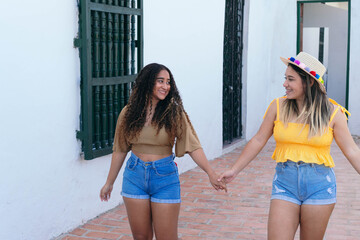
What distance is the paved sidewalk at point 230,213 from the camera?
5.64m

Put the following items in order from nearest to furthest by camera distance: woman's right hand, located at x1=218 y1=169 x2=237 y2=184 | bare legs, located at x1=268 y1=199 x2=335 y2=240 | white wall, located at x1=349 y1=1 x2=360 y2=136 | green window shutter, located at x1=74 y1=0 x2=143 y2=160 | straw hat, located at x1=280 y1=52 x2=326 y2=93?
1. bare legs, located at x1=268 y1=199 x2=335 y2=240
2. straw hat, located at x1=280 y1=52 x2=326 y2=93
3. woman's right hand, located at x1=218 y1=169 x2=237 y2=184
4. green window shutter, located at x1=74 y1=0 x2=143 y2=160
5. white wall, located at x1=349 y1=1 x2=360 y2=136

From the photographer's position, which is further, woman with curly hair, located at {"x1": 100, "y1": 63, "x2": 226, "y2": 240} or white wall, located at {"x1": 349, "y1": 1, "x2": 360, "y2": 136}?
white wall, located at {"x1": 349, "y1": 1, "x2": 360, "y2": 136}

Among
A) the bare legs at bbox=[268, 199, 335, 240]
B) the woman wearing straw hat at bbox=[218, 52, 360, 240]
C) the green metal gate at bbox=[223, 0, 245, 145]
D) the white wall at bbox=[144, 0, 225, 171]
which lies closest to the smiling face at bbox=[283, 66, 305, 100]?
the woman wearing straw hat at bbox=[218, 52, 360, 240]

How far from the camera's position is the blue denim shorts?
3.72m

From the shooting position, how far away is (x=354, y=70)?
40.2 ft

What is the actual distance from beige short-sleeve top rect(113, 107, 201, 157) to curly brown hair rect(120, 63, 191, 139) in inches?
1.2

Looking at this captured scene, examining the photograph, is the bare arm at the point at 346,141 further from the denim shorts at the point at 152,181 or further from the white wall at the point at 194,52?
the white wall at the point at 194,52

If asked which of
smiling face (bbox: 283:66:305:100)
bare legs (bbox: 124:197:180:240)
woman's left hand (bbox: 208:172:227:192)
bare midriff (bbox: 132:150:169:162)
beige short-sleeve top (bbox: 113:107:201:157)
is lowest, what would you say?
bare legs (bbox: 124:197:180:240)

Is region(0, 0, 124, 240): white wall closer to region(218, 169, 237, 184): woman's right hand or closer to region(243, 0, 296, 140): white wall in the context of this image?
region(218, 169, 237, 184): woman's right hand

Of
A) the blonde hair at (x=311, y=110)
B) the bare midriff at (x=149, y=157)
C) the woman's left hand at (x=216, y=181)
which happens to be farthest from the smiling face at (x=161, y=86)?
the blonde hair at (x=311, y=110)

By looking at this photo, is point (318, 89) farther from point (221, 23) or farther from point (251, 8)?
point (251, 8)

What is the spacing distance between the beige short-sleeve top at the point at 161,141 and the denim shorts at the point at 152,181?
7 cm

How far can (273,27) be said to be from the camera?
40.9 feet

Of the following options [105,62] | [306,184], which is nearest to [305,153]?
[306,184]
